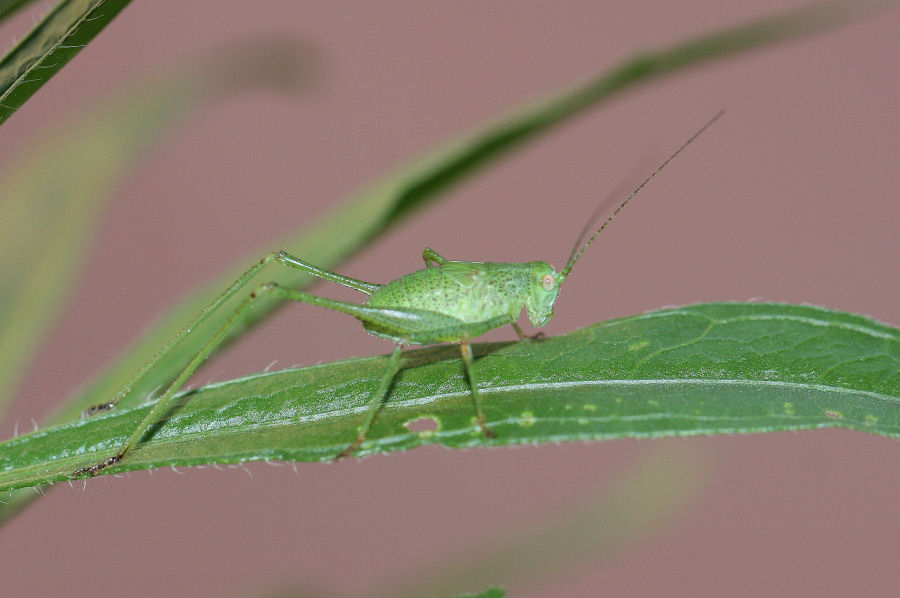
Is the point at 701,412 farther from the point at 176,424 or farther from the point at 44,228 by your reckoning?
the point at 44,228

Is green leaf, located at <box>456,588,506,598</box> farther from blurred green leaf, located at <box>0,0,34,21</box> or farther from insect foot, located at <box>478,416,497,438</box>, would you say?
blurred green leaf, located at <box>0,0,34,21</box>

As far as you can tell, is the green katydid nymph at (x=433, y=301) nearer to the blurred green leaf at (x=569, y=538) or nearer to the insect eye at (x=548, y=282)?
the insect eye at (x=548, y=282)

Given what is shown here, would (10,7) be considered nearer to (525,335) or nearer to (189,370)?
(189,370)

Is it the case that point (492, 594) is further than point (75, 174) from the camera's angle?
No

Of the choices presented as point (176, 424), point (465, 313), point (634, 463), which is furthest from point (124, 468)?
point (634, 463)

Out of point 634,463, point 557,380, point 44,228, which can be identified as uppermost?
point 44,228

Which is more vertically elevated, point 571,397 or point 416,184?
point 416,184

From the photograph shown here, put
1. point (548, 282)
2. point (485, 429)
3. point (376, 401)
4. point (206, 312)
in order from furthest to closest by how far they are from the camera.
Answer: point (548, 282), point (206, 312), point (376, 401), point (485, 429)

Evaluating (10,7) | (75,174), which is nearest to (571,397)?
(10,7)
